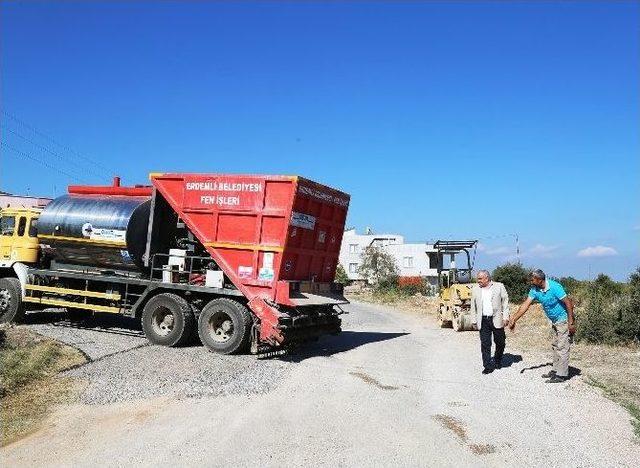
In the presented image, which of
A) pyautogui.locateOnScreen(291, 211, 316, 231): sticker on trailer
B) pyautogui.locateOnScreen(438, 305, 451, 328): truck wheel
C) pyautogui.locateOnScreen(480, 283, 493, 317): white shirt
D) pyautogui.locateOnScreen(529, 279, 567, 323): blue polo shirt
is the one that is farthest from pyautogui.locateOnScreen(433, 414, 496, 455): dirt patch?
pyautogui.locateOnScreen(438, 305, 451, 328): truck wheel

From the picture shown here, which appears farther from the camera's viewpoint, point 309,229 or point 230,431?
point 309,229

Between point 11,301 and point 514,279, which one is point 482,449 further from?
point 514,279

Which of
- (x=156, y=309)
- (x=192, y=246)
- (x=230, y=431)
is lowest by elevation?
(x=230, y=431)

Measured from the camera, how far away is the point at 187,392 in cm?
825

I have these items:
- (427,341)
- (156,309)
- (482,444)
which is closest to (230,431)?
(482,444)

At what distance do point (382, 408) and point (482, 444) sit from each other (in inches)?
65.9

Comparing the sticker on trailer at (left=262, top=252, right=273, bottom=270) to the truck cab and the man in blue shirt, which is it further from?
the truck cab

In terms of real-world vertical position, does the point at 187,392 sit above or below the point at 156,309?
below

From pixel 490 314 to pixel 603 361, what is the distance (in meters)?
2.95

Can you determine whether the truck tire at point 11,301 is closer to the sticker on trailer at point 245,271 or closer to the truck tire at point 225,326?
the truck tire at point 225,326

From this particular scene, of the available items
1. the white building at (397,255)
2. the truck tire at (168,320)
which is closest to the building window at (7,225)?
the truck tire at (168,320)

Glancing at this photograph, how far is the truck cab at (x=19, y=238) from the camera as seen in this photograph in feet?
47.9

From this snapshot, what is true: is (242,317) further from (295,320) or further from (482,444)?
(482,444)

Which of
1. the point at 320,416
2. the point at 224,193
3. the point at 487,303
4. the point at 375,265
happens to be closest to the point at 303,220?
the point at 224,193
